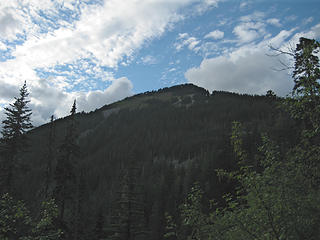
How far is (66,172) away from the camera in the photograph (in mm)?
20891

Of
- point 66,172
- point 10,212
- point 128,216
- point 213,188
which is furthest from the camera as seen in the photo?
point 213,188

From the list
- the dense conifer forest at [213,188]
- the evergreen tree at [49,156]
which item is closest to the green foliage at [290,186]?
the dense conifer forest at [213,188]

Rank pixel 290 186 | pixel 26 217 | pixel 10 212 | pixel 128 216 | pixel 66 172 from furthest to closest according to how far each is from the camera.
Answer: pixel 66 172 < pixel 128 216 < pixel 10 212 < pixel 26 217 < pixel 290 186

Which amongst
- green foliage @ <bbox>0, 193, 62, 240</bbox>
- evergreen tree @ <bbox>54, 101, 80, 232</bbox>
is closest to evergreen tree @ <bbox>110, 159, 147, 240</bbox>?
evergreen tree @ <bbox>54, 101, 80, 232</bbox>

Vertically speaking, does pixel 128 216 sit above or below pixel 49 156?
below

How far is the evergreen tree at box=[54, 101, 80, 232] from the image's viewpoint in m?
20.2

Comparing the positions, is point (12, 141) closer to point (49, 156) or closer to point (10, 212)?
point (49, 156)

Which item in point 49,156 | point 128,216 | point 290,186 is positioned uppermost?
point 49,156

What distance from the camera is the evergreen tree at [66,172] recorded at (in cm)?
2025

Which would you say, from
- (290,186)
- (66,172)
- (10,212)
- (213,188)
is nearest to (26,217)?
(10,212)

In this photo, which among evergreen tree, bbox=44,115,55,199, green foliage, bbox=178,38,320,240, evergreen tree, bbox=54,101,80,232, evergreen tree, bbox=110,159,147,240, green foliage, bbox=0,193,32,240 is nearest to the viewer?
green foliage, bbox=178,38,320,240

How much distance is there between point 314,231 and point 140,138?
184923 millimetres

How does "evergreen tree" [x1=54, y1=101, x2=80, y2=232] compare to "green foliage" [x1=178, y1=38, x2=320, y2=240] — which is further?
"evergreen tree" [x1=54, y1=101, x2=80, y2=232]

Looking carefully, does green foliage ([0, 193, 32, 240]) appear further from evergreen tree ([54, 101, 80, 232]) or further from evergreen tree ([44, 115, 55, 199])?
evergreen tree ([44, 115, 55, 199])
